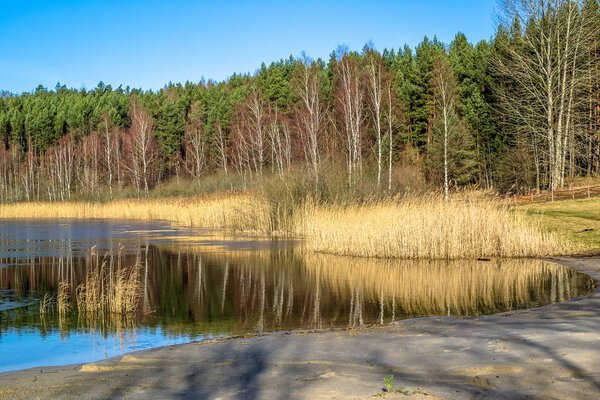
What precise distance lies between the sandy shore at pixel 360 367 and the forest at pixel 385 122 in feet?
59.1

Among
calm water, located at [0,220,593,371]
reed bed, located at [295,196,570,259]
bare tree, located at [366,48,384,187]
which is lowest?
calm water, located at [0,220,593,371]

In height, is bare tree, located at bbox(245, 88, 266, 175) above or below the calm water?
above

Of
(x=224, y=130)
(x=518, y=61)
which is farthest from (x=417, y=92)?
(x=224, y=130)

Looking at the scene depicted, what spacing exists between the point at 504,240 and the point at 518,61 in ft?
88.6

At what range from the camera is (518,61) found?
42.0 metres

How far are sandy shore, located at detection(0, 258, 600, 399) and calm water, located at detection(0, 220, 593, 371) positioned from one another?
1593 mm

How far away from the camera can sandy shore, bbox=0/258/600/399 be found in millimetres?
5645

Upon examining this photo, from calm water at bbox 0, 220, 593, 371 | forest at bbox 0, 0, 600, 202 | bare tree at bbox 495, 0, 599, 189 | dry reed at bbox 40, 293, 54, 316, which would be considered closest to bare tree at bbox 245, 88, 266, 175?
forest at bbox 0, 0, 600, 202

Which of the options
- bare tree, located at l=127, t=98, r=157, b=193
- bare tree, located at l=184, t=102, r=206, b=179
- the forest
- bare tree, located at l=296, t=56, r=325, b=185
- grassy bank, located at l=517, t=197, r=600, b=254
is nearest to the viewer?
grassy bank, located at l=517, t=197, r=600, b=254

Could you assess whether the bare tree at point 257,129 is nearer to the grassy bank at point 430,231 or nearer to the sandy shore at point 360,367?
the grassy bank at point 430,231

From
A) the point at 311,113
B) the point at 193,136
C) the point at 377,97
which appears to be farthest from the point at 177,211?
the point at 193,136

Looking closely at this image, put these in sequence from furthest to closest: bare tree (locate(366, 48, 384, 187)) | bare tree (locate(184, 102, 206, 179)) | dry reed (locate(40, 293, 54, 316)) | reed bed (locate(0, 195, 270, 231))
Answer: bare tree (locate(184, 102, 206, 179)) < bare tree (locate(366, 48, 384, 187)) < reed bed (locate(0, 195, 270, 231)) < dry reed (locate(40, 293, 54, 316))

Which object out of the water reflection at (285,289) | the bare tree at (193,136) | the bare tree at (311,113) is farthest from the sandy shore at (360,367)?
the bare tree at (193,136)

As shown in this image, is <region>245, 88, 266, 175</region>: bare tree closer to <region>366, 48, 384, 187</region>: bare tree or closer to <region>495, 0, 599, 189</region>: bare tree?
<region>366, 48, 384, 187</region>: bare tree
